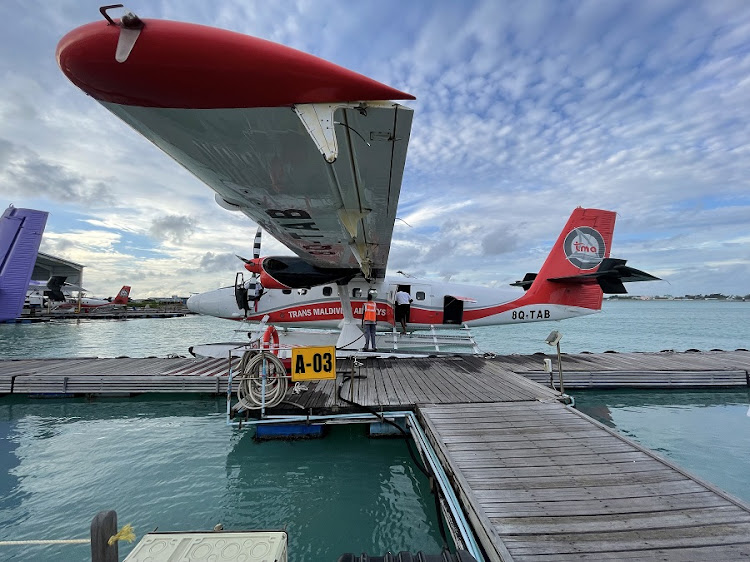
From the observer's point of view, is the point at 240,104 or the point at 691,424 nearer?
the point at 240,104

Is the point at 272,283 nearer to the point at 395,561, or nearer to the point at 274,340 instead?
the point at 274,340

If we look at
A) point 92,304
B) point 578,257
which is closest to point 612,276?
point 578,257

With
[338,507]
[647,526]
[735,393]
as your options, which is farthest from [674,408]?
[338,507]

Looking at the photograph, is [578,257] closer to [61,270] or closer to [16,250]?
[16,250]

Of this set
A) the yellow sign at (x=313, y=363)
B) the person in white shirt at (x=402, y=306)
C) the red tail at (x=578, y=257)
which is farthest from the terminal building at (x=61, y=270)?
the red tail at (x=578, y=257)

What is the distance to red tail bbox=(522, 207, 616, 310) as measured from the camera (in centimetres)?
1334

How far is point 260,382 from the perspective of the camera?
6785mm

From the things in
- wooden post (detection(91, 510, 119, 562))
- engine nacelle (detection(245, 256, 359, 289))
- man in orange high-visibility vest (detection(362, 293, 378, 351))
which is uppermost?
engine nacelle (detection(245, 256, 359, 289))

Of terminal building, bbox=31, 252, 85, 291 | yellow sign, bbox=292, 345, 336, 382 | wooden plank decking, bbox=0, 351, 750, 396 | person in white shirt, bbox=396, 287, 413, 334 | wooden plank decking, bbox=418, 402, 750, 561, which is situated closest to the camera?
wooden plank decking, bbox=418, 402, 750, 561

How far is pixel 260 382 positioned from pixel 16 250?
15.5 metres

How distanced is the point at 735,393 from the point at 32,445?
A: 1724cm

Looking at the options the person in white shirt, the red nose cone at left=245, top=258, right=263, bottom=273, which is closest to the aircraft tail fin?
the red nose cone at left=245, top=258, right=263, bottom=273

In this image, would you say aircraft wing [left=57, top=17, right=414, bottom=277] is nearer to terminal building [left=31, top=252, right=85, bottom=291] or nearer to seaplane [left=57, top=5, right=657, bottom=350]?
seaplane [left=57, top=5, right=657, bottom=350]

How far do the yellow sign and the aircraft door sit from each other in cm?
874
